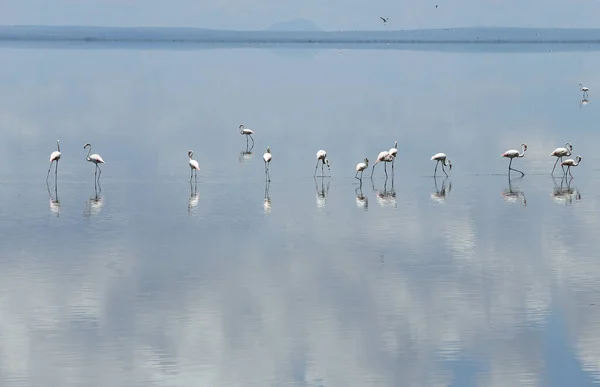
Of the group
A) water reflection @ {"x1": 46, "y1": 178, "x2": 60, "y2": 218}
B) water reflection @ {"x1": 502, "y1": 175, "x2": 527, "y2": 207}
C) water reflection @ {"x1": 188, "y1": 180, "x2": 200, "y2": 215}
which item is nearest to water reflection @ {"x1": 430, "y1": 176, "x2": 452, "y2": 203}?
water reflection @ {"x1": 502, "y1": 175, "x2": 527, "y2": 207}

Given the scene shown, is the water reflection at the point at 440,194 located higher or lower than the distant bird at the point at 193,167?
lower

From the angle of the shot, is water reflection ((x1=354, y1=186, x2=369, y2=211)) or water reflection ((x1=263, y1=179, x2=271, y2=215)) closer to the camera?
water reflection ((x1=263, y1=179, x2=271, y2=215))

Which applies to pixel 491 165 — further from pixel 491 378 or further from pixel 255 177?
pixel 491 378

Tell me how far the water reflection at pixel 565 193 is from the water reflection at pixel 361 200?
13.9ft

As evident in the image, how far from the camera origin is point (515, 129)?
1586 inches

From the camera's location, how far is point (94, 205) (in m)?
23.8

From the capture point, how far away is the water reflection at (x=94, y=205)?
74.9 ft

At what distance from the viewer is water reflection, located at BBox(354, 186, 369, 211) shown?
2397cm

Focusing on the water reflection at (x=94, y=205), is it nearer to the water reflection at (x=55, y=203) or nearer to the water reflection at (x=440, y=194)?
the water reflection at (x=55, y=203)

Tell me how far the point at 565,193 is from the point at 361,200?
494 centimetres

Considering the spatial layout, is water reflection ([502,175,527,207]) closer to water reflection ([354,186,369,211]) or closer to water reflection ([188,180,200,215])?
water reflection ([354,186,369,211])

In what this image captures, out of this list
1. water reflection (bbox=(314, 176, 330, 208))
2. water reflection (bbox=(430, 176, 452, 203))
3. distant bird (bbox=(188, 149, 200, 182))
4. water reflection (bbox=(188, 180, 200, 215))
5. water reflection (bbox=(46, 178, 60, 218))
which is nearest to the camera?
water reflection (bbox=(46, 178, 60, 218))

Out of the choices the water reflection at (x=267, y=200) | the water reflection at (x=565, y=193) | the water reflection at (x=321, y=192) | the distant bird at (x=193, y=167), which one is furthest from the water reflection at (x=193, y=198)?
the water reflection at (x=565, y=193)

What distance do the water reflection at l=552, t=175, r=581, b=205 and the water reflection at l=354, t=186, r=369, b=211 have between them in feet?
13.9
